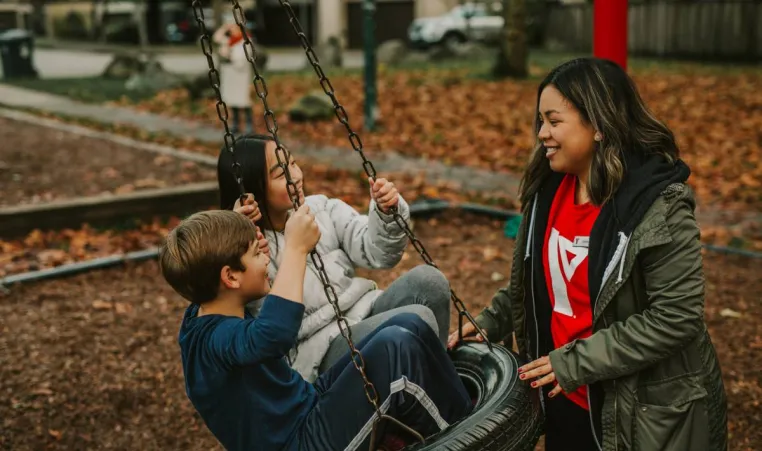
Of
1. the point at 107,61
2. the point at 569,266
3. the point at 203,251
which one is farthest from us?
the point at 107,61

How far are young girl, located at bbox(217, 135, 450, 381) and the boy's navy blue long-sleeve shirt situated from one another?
0.32 m

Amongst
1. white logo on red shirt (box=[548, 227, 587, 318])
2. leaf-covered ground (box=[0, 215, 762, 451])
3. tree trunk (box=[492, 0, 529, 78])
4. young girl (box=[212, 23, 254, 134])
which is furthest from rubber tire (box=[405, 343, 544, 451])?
tree trunk (box=[492, 0, 529, 78])

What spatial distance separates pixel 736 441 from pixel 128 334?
310 cm

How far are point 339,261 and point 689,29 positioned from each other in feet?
70.0

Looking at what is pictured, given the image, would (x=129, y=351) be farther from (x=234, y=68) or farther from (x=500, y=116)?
(x=500, y=116)

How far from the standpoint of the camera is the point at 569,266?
2.56 meters

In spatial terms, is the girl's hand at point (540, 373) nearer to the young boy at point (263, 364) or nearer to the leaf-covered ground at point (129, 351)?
the young boy at point (263, 364)

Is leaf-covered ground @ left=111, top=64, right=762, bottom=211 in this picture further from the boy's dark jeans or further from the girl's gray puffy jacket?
the boy's dark jeans

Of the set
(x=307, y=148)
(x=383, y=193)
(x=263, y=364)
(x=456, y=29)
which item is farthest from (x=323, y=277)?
(x=456, y=29)

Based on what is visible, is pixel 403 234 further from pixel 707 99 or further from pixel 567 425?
pixel 707 99

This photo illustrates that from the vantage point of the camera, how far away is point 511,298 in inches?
111

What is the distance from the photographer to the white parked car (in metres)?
27.8

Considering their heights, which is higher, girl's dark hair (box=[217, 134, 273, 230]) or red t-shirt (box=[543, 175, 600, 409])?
girl's dark hair (box=[217, 134, 273, 230])

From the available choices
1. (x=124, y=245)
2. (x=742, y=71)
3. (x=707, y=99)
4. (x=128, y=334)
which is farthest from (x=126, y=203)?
(x=742, y=71)
